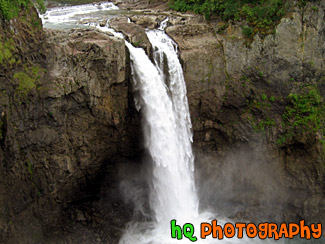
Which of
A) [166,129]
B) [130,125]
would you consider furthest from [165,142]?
[130,125]

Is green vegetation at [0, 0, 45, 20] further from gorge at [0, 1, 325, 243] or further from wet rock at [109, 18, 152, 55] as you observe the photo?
wet rock at [109, 18, 152, 55]

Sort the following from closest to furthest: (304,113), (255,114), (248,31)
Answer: (304,113) → (248,31) → (255,114)

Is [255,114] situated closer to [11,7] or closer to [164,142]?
[164,142]

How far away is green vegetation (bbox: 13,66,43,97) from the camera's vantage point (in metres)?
9.95

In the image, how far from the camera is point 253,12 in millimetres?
15125

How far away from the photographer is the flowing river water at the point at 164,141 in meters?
12.5

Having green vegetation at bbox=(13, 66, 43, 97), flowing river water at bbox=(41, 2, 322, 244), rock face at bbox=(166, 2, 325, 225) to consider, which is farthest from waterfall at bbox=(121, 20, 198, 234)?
green vegetation at bbox=(13, 66, 43, 97)

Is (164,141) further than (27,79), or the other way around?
(164,141)

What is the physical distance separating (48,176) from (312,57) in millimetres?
13759

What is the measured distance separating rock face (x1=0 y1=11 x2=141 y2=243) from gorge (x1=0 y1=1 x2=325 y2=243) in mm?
41

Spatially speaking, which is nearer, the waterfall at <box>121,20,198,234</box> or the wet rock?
the waterfall at <box>121,20,198,234</box>

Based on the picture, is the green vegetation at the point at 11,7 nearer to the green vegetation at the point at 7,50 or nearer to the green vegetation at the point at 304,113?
the green vegetation at the point at 7,50

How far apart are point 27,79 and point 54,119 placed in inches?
67.7

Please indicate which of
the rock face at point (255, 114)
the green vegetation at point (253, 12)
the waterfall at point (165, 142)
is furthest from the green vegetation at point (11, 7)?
the green vegetation at point (253, 12)
